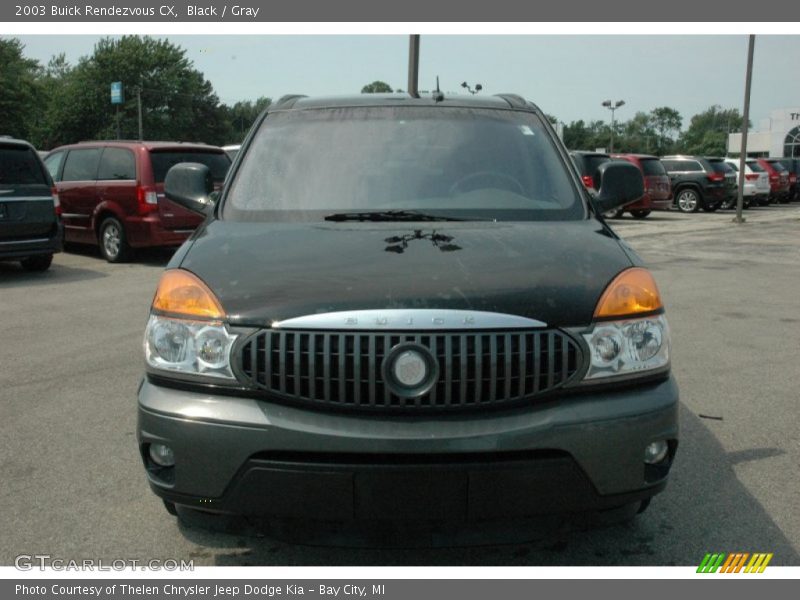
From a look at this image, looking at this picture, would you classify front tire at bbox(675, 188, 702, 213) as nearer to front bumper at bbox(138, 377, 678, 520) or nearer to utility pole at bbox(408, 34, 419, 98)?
utility pole at bbox(408, 34, 419, 98)

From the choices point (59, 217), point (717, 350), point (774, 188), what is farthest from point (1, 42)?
point (717, 350)

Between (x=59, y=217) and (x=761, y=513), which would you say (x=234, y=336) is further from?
(x=59, y=217)

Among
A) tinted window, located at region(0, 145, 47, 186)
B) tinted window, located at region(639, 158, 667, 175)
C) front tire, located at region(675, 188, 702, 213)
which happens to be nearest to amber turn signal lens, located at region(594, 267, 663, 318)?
tinted window, located at region(0, 145, 47, 186)

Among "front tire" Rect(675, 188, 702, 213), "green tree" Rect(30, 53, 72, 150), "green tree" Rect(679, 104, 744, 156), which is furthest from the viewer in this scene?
"green tree" Rect(679, 104, 744, 156)

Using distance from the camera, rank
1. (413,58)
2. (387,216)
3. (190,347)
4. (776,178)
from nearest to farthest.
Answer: (190,347)
(387,216)
(413,58)
(776,178)

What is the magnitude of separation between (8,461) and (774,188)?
109ft

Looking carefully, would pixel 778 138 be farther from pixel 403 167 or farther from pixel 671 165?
pixel 403 167

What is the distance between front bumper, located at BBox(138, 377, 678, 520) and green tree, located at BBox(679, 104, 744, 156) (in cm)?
14628

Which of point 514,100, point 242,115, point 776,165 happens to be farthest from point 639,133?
point 514,100

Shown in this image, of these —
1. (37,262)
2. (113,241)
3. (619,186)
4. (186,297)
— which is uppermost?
(619,186)

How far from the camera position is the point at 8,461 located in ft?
13.3

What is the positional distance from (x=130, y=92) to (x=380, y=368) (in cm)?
8369

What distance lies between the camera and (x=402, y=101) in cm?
416

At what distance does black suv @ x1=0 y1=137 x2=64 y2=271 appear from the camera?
1036 centimetres
